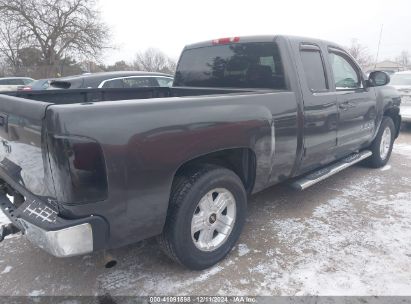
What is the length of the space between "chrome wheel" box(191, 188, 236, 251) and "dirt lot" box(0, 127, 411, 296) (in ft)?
0.78

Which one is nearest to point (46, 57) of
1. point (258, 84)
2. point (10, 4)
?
point (10, 4)

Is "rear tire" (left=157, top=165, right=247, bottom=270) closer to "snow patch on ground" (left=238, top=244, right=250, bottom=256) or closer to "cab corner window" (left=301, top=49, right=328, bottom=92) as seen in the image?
"snow patch on ground" (left=238, top=244, right=250, bottom=256)

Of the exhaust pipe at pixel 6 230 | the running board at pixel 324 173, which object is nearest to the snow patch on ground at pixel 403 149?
the running board at pixel 324 173

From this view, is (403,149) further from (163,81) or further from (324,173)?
(163,81)

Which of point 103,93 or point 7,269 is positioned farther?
point 103,93

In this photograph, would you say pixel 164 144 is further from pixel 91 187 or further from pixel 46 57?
pixel 46 57

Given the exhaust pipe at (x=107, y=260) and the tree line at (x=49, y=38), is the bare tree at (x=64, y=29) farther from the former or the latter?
the exhaust pipe at (x=107, y=260)

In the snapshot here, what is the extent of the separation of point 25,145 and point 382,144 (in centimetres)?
532

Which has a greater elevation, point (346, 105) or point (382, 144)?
point (346, 105)

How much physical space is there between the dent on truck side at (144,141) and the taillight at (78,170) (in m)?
0.04

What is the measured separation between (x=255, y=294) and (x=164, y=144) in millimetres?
1341

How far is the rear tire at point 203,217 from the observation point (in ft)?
8.26

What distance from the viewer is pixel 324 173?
4000 mm

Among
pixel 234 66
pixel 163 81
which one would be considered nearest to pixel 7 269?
pixel 234 66
